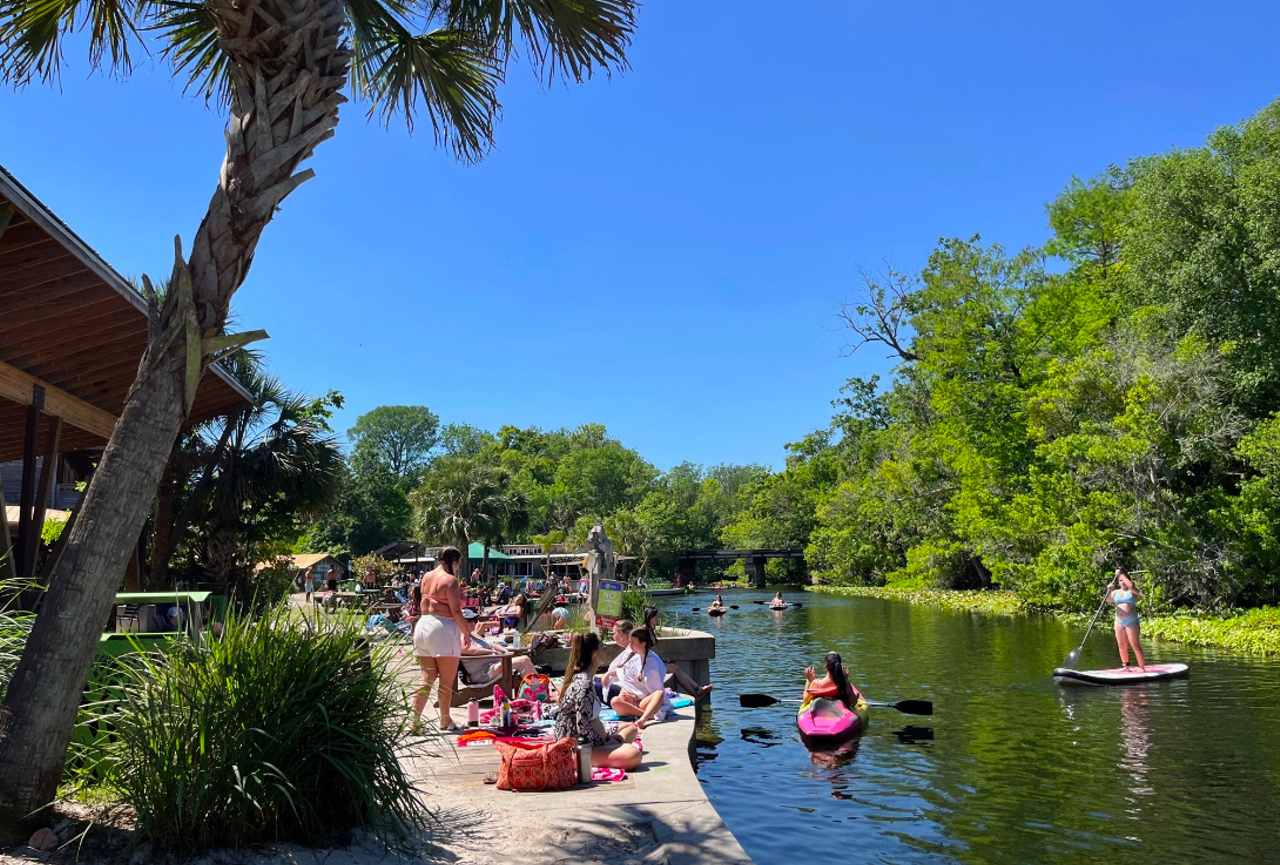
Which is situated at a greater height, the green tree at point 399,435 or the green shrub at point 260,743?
the green tree at point 399,435

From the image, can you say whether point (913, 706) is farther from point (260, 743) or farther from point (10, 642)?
point (10, 642)

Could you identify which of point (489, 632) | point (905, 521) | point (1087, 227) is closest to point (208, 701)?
point (489, 632)

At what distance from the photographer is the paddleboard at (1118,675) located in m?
15.6

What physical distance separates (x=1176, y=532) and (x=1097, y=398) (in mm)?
5038

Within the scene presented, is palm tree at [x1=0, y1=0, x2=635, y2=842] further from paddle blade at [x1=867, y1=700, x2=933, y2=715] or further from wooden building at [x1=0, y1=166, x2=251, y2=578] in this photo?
paddle blade at [x1=867, y1=700, x2=933, y2=715]

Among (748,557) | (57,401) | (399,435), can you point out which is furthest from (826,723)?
(399,435)

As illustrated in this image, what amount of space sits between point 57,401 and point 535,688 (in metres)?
7.47

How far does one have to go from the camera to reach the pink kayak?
38.4 ft

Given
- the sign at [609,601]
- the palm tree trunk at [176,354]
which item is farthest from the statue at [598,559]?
the palm tree trunk at [176,354]

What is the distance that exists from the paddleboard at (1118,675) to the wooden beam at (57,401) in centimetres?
1568

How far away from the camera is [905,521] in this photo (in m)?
51.9

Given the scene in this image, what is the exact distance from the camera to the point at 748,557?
82188mm

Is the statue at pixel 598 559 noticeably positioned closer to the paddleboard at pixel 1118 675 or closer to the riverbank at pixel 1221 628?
the paddleboard at pixel 1118 675

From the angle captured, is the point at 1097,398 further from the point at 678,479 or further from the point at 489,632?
the point at 678,479
